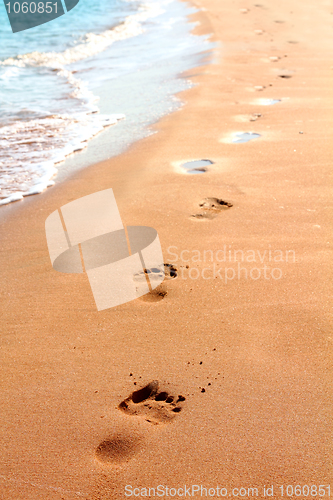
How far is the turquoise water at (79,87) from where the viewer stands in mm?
4734

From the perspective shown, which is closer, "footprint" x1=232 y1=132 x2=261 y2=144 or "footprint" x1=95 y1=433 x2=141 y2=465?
"footprint" x1=95 y1=433 x2=141 y2=465

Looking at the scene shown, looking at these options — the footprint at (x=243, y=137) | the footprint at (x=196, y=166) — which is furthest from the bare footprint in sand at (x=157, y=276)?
the footprint at (x=243, y=137)

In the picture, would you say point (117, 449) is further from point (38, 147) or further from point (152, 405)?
point (38, 147)

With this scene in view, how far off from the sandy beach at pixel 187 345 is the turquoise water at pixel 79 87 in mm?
869

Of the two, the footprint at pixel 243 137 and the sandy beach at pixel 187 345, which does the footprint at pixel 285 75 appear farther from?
the sandy beach at pixel 187 345

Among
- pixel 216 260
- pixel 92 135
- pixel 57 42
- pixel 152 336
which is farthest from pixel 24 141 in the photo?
pixel 57 42

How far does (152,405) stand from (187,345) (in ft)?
1.24

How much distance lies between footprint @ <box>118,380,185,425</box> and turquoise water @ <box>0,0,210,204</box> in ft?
8.23

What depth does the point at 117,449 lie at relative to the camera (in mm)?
1681

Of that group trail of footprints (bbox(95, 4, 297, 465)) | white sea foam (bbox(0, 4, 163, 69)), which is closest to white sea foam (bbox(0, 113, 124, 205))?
trail of footprints (bbox(95, 4, 297, 465))

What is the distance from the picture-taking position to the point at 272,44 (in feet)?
28.1

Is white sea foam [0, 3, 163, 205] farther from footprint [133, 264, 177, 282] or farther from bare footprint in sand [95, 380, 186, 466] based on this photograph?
bare footprint in sand [95, 380, 186, 466]

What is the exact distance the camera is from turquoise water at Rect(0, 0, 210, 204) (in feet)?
15.5

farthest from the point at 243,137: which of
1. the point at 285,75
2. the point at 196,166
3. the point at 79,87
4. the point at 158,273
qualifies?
the point at 79,87
